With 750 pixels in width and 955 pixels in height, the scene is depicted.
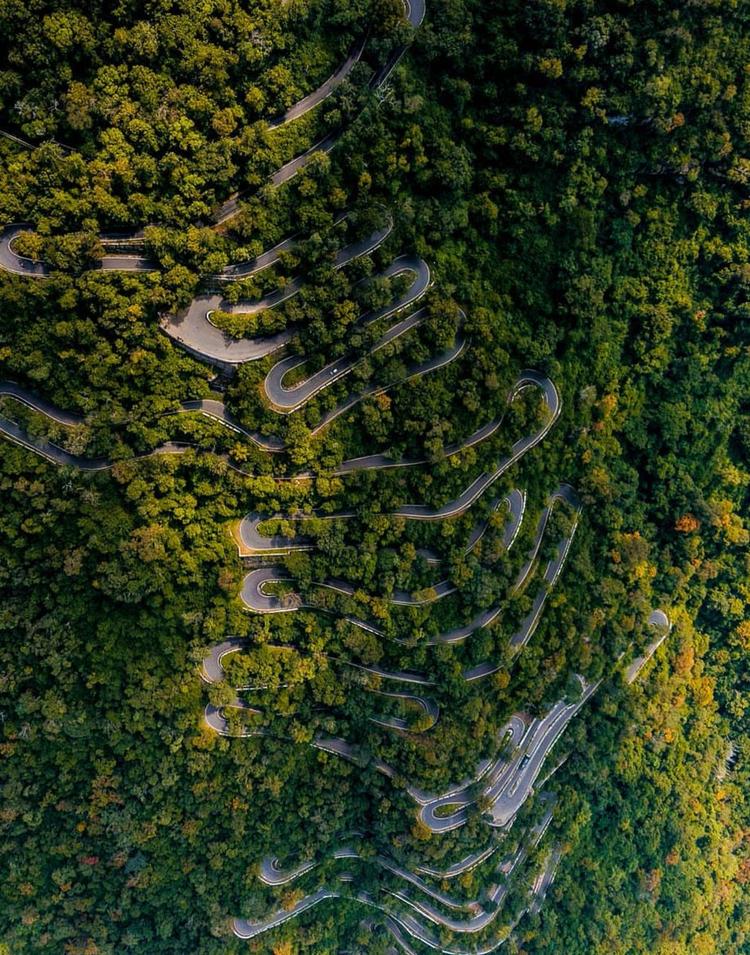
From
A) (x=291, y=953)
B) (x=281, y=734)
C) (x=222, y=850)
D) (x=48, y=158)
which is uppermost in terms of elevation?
(x=48, y=158)

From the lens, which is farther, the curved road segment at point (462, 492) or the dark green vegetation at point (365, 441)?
the curved road segment at point (462, 492)

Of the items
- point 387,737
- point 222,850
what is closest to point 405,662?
point 387,737

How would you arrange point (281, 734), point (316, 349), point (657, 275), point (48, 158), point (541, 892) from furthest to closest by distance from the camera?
point (541, 892) < point (657, 275) < point (281, 734) < point (316, 349) < point (48, 158)

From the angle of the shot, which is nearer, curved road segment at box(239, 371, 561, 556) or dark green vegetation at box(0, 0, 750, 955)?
dark green vegetation at box(0, 0, 750, 955)

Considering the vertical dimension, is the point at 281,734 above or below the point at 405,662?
below

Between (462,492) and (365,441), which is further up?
(365,441)

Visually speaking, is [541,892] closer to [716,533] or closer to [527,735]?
[527,735]

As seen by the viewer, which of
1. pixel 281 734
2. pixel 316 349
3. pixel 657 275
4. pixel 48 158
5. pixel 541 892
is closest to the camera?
pixel 48 158

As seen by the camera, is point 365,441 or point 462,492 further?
point 462,492
